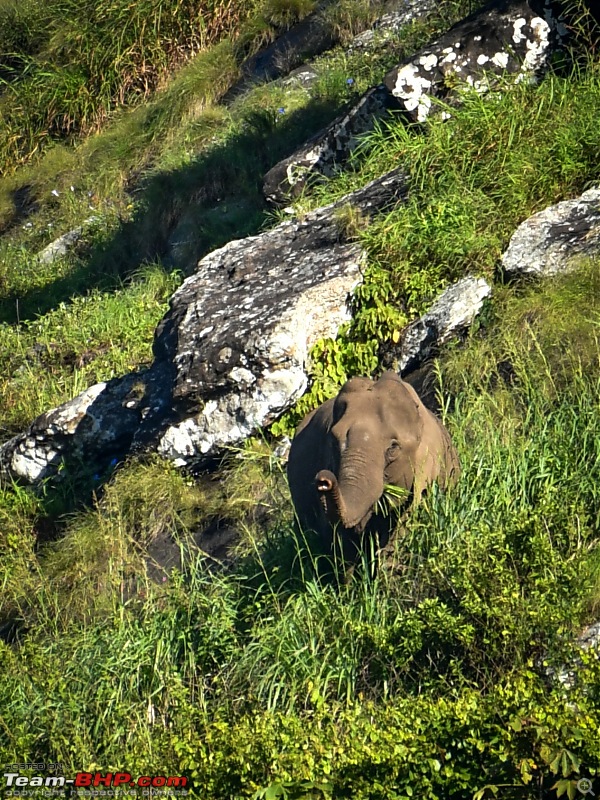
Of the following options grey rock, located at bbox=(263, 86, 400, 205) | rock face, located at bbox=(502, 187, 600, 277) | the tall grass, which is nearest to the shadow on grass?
grey rock, located at bbox=(263, 86, 400, 205)

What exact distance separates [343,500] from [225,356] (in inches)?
106

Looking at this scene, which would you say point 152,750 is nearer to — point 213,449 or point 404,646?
point 404,646

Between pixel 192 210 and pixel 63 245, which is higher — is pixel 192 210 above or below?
above

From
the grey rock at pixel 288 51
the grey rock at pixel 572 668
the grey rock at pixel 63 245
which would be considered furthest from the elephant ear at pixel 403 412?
the grey rock at pixel 288 51

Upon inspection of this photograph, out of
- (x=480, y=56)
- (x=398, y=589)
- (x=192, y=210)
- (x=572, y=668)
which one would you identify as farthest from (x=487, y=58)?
(x=572, y=668)

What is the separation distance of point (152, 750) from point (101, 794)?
0.25 meters

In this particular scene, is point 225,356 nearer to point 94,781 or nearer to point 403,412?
point 403,412

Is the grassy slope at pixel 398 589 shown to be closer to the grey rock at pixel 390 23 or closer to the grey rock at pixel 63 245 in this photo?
the grey rock at pixel 390 23

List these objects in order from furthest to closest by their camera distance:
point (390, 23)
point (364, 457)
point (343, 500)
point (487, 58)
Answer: point (390, 23) → point (487, 58) → point (364, 457) → point (343, 500)

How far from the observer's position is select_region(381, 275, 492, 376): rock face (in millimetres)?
7285

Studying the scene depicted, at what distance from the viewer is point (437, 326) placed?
7.33m

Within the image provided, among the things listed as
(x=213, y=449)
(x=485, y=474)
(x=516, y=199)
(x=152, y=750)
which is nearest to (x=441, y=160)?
(x=516, y=199)

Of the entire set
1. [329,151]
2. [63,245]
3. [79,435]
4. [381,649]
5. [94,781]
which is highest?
[94,781]

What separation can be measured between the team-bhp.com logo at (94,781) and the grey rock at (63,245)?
7783 mm
